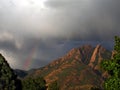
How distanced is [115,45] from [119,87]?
839 centimetres

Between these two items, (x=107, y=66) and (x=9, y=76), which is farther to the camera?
(x=9, y=76)

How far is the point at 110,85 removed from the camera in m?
46.7

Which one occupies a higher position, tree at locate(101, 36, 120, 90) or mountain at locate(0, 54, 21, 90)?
tree at locate(101, 36, 120, 90)

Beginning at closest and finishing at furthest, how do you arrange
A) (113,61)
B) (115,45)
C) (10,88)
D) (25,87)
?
(113,61), (115,45), (10,88), (25,87)

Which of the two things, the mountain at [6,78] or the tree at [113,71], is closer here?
the tree at [113,71]

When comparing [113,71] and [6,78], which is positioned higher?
[113,71]

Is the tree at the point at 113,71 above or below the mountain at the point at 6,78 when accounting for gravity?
above

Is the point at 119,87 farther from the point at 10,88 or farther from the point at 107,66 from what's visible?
the point at 10,88

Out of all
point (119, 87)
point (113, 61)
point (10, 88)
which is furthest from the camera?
point (10, 88)

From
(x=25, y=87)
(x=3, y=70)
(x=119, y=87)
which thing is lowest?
(x=25, y=87)

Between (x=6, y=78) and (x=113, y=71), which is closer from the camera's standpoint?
(x=113, y=71)

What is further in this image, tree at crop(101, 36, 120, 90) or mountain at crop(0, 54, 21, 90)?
mountain at crop(0, 54, 21, 90)

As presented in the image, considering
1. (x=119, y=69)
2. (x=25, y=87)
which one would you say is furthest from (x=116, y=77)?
(x=25, y=87)

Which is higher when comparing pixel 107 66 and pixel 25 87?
pixel 107 66
